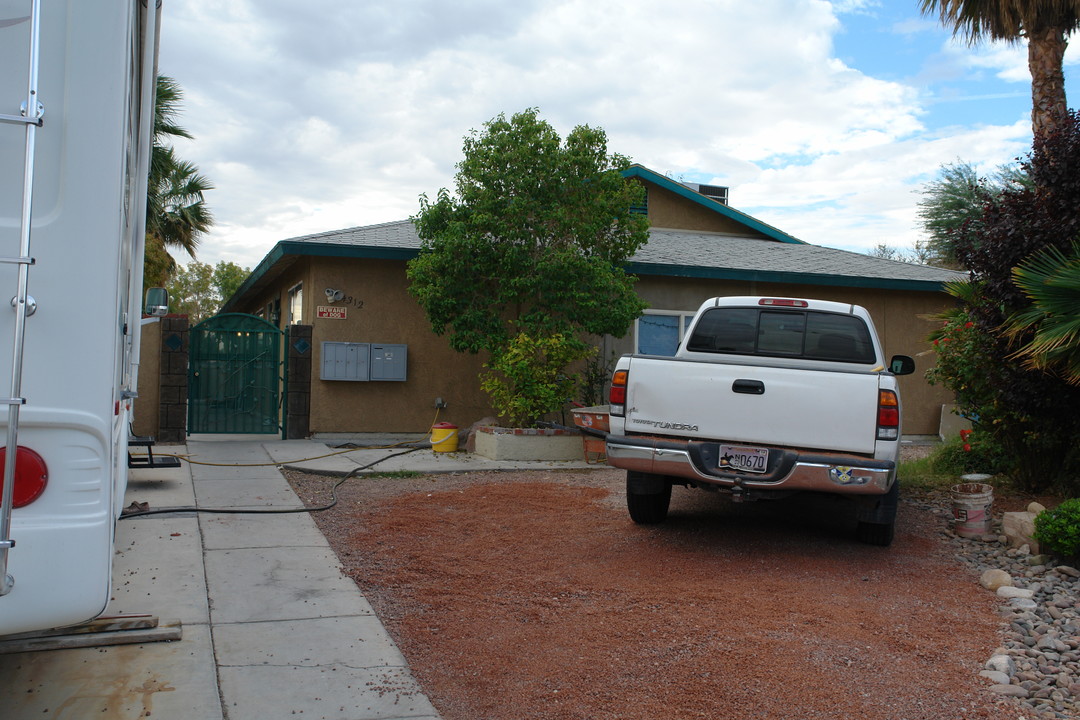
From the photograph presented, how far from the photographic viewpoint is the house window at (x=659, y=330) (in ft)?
49.1

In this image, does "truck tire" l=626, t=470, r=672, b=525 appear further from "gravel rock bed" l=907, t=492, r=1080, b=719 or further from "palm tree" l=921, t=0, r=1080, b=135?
"palm tree" l=921, t=0, r=1080, b=135

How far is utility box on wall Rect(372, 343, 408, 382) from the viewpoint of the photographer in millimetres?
13492

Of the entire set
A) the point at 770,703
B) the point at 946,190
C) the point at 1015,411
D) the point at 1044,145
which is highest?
the point at 946,190

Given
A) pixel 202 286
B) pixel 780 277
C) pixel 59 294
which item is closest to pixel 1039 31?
pixel 780 277

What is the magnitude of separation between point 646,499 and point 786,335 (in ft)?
6.35

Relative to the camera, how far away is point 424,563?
632 cm

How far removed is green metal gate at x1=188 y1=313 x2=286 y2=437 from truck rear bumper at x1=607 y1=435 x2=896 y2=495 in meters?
8.07

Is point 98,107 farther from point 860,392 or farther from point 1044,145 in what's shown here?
point 1044,145

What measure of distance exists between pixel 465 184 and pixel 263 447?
4.59 meters

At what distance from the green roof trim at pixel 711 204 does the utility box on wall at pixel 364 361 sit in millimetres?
6670

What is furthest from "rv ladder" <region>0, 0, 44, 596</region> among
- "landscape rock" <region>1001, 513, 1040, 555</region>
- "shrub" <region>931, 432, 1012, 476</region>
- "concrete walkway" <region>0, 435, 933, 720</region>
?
"shrub" <region>931, 432, 1012, 476</region>

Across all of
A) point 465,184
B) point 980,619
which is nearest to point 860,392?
point 980,619

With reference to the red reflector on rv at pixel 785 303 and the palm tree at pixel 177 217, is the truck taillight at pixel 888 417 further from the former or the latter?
the palm tree at pixel 177 217

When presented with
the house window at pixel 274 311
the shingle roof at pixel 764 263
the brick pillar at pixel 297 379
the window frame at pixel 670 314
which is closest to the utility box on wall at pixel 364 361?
the brick pillar at pixel 297 379
